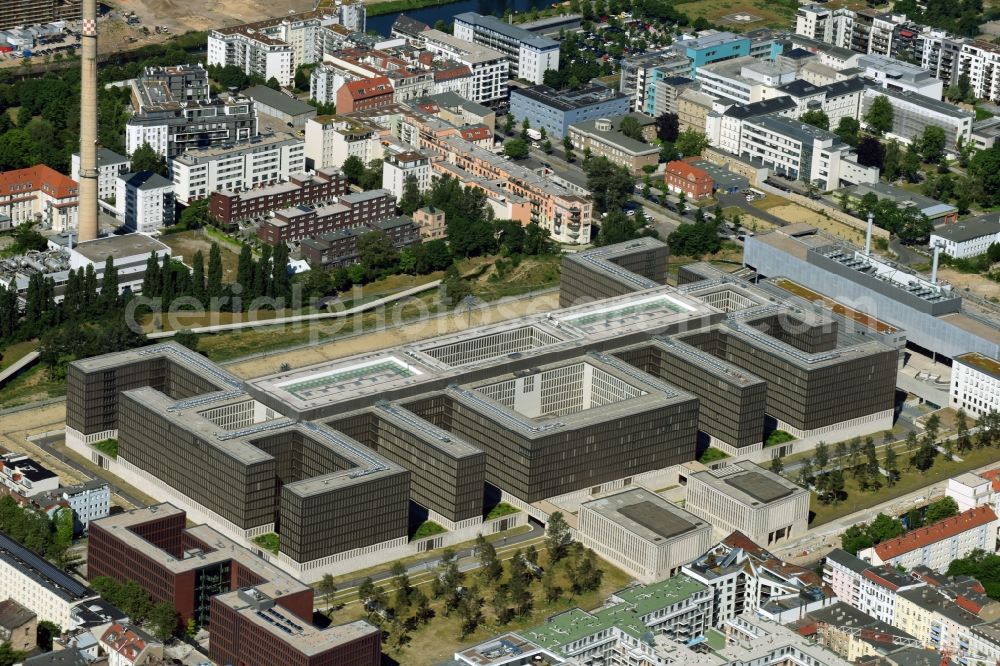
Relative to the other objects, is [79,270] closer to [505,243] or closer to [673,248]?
[505,243]

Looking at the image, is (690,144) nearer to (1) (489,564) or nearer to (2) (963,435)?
(2) (963,435)

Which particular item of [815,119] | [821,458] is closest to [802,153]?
[815,119]

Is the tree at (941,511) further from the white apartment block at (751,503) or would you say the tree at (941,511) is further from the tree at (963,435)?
the tree at (963,435)

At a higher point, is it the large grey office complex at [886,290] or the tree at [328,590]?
the large grey office complex at [886,290]

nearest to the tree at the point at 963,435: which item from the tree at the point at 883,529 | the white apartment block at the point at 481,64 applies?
the tree at the point at 883,529

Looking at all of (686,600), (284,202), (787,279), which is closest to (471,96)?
(284,202)

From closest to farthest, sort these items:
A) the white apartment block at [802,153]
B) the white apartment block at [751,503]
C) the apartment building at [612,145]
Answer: the white apartment block at [751,503]
the white apartment block at [802,153]
the apartment building at [612,145]
